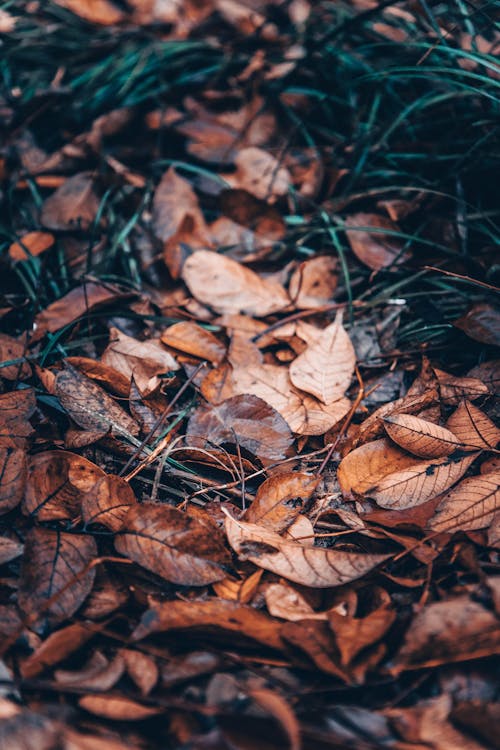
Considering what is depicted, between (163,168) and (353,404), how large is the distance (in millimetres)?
1187

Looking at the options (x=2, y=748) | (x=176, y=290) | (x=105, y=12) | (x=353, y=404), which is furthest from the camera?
(x=105, y=12)

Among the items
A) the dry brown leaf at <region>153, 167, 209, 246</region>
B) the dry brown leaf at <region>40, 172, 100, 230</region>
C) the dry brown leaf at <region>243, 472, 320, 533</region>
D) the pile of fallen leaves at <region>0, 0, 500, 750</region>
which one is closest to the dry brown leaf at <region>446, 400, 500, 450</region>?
the pile of fallen leaves at <region>0, 0, 500, 750</region>

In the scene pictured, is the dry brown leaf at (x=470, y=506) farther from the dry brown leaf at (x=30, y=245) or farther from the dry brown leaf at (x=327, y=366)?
the dry brown leaf at (x=30, y=245)

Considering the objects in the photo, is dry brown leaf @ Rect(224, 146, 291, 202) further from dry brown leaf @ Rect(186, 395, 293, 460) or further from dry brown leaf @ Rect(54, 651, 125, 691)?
dry brown leaf @ Rect(54, 651, 125, 691)

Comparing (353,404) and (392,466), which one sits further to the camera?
(353,404)

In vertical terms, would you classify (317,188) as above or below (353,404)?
above

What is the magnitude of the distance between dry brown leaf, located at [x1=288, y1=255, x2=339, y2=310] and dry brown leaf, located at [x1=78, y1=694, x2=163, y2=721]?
111cm

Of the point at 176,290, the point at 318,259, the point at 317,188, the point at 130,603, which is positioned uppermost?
the point at 317,188

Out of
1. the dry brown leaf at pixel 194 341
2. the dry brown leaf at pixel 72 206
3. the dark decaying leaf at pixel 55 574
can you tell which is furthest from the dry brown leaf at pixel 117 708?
the dry brown leaf at pixel 72 206

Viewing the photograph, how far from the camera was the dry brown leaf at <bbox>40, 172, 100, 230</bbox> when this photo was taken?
1.76 meters

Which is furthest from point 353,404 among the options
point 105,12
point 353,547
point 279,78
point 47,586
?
point 105,12

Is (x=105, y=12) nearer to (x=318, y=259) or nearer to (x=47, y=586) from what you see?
(x=318, y=259)

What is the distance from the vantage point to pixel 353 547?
1108 mm

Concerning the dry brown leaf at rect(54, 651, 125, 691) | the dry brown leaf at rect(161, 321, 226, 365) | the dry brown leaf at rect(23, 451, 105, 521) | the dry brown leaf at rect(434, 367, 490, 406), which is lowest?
the dry brown leaf at rect(54, 651, 125, 691)
